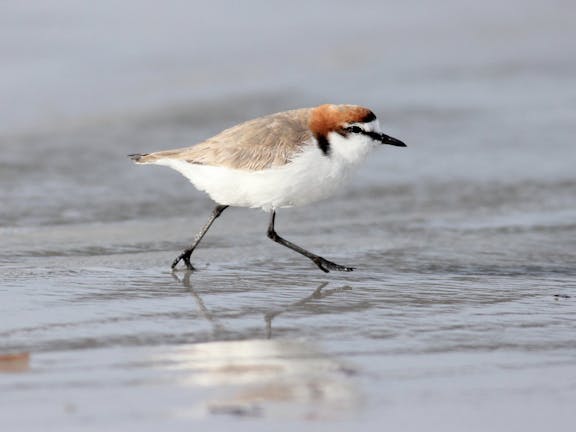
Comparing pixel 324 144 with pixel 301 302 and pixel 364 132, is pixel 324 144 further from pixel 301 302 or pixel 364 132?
pixel 301 302

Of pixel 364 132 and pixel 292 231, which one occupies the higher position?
pixel 364 132

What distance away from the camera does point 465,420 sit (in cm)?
409

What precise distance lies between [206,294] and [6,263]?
4.65 ft

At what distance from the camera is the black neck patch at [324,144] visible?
21.4 ft

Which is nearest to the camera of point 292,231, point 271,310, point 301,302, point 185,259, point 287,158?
point 271,310

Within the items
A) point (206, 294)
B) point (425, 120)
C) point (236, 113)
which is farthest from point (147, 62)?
point (206, 294)

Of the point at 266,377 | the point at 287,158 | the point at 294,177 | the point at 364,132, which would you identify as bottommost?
the point at 266,377

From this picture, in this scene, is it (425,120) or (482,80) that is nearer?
(425,120)

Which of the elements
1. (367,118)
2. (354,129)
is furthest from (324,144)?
(367,118)

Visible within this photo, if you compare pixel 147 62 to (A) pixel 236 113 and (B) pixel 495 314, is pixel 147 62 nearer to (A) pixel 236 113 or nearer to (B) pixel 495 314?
(A) pixel 236 113

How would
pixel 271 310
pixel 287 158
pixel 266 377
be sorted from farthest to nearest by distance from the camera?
pixel 287 158 < pixel 271 310 < pixel 266 377

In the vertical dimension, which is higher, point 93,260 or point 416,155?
point 416,155

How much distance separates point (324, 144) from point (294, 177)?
27 cm

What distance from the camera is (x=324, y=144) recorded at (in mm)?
6543
